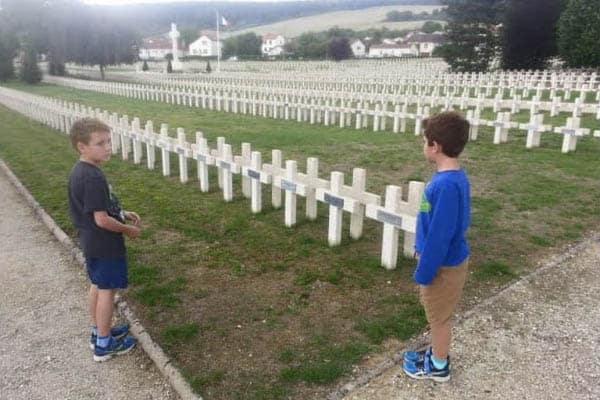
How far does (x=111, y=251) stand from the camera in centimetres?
335

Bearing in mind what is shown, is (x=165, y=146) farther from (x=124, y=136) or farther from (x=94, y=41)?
(x=94, y=41)

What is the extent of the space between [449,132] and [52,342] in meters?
3.09

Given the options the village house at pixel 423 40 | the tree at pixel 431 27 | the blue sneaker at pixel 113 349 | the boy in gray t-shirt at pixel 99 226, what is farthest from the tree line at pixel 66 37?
the tree at pixel 431 27

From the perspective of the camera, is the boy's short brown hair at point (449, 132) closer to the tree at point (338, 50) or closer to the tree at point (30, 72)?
the tree at point (30, 72)

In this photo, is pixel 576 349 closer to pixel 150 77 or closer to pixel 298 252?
pixel 298 252

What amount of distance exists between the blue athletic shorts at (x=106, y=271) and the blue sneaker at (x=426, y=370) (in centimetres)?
196

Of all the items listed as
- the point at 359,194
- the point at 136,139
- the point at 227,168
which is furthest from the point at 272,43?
the point at 359,194

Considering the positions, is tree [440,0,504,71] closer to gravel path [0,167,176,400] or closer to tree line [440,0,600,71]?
tree line [440,0,600,71]

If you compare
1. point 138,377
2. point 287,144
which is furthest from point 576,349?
point 287,144

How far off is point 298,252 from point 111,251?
2080 mm

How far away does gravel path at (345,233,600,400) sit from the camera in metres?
2.96

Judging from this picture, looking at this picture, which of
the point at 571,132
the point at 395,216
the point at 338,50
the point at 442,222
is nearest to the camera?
the point at 442,222

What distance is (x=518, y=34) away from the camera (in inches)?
1133

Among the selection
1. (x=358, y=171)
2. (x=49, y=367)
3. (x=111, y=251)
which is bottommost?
(x=49, y=367)
